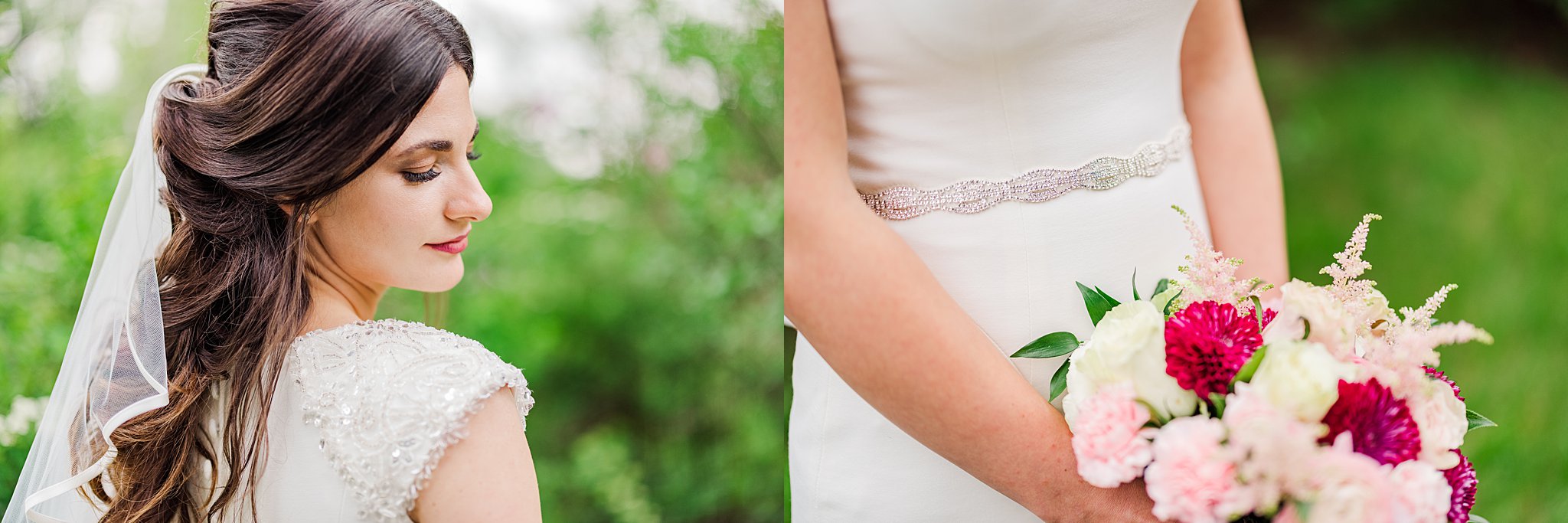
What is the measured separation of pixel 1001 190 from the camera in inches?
47.9

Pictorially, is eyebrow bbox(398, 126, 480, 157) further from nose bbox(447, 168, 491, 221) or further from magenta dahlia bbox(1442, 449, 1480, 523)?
magenta dahlia bbox(1442, 449, 1480, 523)

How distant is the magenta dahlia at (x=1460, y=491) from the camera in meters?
0.97

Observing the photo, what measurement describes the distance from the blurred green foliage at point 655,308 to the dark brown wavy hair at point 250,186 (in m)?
1.21

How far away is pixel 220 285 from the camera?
1086mm

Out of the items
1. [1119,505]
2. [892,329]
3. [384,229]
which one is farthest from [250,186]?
[1119,505]

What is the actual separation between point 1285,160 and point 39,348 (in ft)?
11.1

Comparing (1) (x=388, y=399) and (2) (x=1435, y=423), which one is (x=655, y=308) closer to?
(1) (x=388, y=399)

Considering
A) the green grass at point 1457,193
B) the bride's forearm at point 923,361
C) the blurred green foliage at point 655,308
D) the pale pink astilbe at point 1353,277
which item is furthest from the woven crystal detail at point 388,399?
the green grass at point 1457,193

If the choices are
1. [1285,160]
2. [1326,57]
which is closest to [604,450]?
[1285,160]

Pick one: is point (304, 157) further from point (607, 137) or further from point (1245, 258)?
point (607, 137)

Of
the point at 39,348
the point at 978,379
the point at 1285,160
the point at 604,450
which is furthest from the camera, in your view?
the point at 1285,160

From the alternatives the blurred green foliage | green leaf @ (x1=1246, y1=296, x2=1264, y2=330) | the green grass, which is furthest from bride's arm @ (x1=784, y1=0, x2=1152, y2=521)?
the green grass

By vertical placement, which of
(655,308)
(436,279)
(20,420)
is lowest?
(655,308)

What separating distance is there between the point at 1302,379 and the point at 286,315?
0.98 metres
